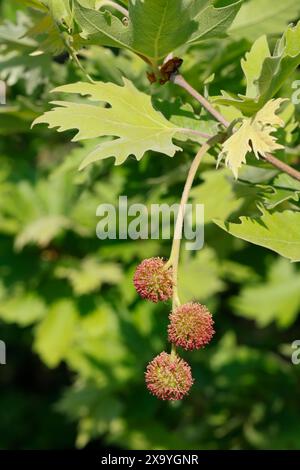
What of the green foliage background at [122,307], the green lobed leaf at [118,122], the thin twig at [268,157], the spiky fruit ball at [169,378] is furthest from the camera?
the green foliage background at [122,307]

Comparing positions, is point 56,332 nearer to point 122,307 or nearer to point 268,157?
point 122,307

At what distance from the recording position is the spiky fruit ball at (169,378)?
1544 millimetres

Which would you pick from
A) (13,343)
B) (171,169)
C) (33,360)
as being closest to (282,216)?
(171,169)

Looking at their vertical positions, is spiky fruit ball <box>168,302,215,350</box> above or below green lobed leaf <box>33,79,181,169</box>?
below

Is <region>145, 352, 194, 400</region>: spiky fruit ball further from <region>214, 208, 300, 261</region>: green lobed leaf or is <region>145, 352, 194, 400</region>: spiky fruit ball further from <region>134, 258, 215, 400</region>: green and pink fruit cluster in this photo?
<region>214, 208, 300, 261</region>: green lobed leaf

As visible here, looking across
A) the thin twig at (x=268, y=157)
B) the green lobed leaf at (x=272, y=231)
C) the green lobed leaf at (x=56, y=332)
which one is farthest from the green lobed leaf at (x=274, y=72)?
the green lobed leaf at (x=56, y=332)

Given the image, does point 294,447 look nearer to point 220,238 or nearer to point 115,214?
point 220,238

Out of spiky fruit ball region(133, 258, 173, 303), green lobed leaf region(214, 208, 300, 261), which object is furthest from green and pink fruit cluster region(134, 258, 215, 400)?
green lobed leaf region(214, 208, 300, 261)

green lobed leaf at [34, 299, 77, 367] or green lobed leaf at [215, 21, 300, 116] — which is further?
green lobed leaf at [34, 299, 77, 367]

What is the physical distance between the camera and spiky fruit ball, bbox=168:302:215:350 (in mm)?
1547

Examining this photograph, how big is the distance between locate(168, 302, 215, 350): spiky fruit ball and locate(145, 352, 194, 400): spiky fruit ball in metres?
0.04

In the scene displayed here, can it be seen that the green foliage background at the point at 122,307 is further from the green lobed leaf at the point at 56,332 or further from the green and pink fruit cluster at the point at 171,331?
the green and pink fruit cluster at the point at 171,331

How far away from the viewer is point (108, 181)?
3104 millimetres

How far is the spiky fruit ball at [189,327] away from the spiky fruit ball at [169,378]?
38 millimetres
